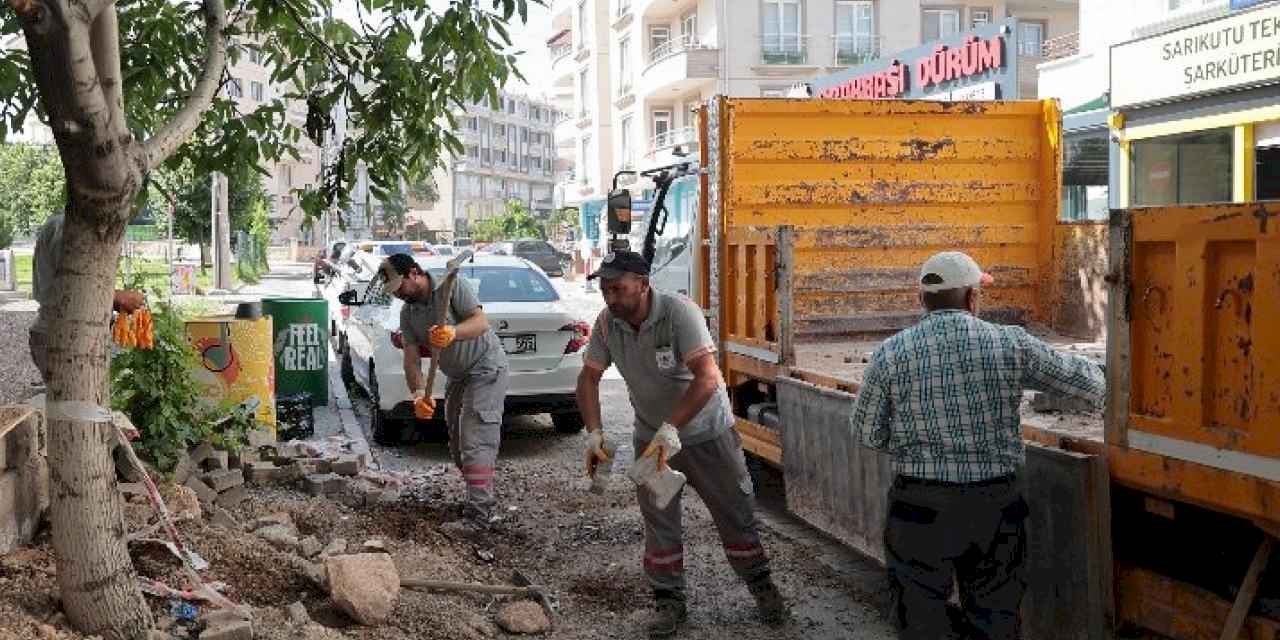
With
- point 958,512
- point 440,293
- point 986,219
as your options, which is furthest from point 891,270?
point 958,512

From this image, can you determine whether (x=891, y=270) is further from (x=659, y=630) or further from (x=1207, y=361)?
(x=1207, y=361)

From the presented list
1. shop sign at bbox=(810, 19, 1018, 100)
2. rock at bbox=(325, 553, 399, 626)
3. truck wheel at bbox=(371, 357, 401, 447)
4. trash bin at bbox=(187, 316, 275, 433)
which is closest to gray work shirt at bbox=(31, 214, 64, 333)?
trash bin at bbox=(187, 316, 275, 433)

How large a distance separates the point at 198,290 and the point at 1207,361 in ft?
97.6

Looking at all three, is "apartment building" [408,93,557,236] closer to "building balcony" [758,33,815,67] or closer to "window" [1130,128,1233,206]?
"building balcony" [758,33,815,67]

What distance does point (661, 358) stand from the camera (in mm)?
5078

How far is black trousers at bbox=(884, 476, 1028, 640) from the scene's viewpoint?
3764 millimetres

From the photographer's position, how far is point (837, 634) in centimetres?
517

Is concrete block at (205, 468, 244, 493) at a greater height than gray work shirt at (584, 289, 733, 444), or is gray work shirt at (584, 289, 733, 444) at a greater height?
gray work shirt at (584, 289, 733, 444)

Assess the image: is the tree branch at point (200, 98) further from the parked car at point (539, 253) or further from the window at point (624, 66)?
the window at point (624, 66)

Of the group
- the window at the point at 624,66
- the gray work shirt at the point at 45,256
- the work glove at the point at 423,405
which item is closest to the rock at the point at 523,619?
the work glove at the point at 423,405

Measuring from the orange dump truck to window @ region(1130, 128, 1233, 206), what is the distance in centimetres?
738

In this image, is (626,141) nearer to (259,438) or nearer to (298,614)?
(259,438)

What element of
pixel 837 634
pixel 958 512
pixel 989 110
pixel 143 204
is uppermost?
pixel 989 110

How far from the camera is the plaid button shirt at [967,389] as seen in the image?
376 cm
